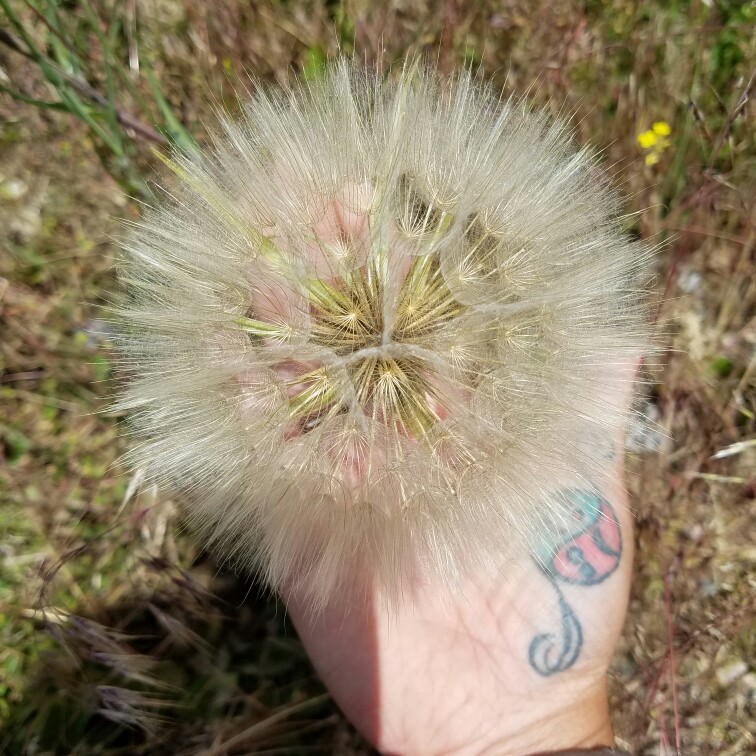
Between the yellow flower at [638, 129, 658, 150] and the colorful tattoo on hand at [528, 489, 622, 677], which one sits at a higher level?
the yellow flower at [638, 129, 658, 150]

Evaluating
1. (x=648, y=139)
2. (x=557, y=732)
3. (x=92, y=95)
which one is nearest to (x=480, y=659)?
(x=557, y=732)

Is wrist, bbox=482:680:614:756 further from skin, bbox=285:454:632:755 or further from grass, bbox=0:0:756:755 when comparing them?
grass, bbox=0:0:756:755

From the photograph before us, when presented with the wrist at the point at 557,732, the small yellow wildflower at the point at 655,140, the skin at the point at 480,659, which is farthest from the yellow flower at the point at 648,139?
the wrist at the point at 557,732

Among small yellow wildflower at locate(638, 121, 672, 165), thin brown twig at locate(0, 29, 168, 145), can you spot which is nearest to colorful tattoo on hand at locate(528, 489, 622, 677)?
small yellow wildflower at locate(638, 121, 672, 165)

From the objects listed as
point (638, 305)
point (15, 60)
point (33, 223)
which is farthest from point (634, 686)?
point (15, 60)

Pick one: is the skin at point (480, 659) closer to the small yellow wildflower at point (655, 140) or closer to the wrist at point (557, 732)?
the wrist at point (557, 732)
